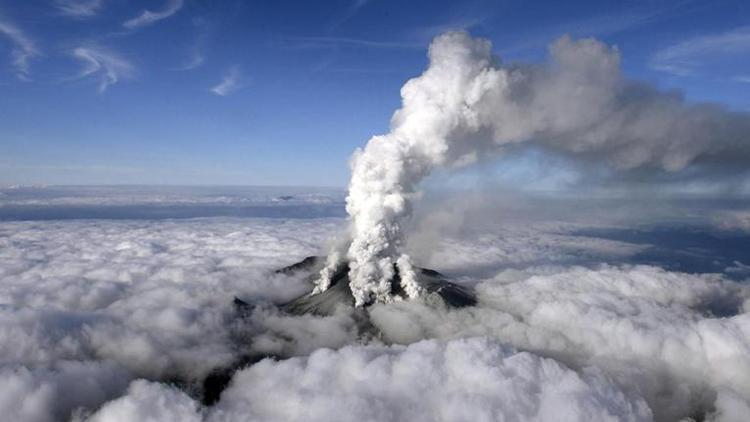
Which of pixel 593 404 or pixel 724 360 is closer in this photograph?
pixel 593 404

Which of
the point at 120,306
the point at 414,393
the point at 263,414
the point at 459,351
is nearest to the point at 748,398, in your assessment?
the point at 459,351

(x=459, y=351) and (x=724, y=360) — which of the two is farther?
(x=724, y=360)

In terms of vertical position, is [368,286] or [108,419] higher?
[368,286]

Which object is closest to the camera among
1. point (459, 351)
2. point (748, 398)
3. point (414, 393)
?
point (414, 393)

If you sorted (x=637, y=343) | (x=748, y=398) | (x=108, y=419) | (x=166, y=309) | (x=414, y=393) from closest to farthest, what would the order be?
(x=108, y=419)
(x=414, y=393)
(x=748, y=398)
(x=637, y=343)
(x=166, y=309)

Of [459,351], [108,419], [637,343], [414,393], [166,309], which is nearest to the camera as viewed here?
[108,419]

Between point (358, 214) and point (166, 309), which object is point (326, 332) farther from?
point (166, 309)

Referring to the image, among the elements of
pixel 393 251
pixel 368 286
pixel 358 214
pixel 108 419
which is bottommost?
pixel 108 419

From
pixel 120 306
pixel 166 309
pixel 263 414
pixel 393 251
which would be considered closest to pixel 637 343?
pixel 393 251

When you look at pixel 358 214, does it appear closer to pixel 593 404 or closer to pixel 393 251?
pixel 393 251
